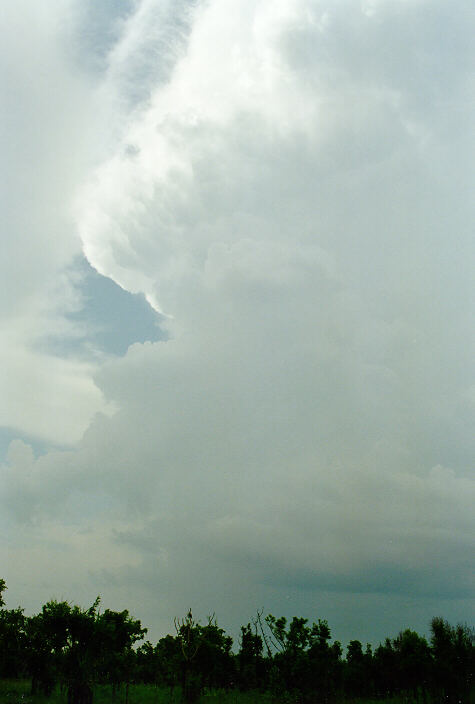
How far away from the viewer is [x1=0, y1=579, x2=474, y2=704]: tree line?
51.9 meters

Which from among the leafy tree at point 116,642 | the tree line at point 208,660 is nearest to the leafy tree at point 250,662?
the tree line at point 208,660

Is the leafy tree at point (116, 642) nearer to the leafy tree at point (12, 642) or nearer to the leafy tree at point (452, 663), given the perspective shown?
the leafy tree at point (12, 642)

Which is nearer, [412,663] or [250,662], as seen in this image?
[412,663]

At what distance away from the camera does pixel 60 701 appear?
2110 inches

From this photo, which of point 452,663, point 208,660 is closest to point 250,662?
point 208,660

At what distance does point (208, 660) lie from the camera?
63969mm

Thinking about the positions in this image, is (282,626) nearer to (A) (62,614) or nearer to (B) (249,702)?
(B) (249,702)

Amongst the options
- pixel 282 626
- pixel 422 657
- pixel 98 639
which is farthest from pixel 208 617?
pixel 422 657

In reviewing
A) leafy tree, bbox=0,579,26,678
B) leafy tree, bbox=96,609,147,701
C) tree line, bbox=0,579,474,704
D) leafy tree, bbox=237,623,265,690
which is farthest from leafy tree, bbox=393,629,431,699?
leafy tree, bbox=0,579,26,678

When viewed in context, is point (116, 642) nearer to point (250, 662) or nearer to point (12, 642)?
point (12, 642)

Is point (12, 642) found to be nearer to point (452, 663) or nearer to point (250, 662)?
point (250, 662)

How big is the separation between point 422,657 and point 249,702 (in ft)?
63.6

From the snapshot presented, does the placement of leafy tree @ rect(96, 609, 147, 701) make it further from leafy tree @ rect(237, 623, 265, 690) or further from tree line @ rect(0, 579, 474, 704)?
leafy tree @ rect(237, 623, 265, 690)

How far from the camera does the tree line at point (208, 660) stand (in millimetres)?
51906
